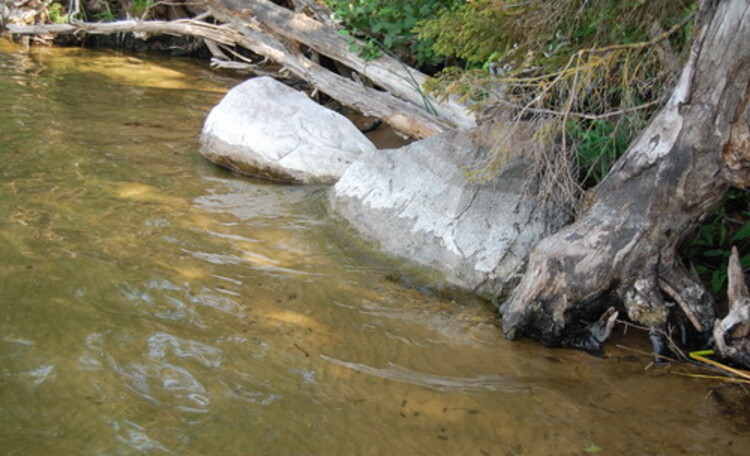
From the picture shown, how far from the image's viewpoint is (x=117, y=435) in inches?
138

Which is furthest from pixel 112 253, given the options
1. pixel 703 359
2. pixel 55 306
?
pixel 703 359

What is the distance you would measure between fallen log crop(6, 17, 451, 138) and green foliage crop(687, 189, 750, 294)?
2.95 metres

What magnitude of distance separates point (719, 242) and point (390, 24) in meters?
4.47

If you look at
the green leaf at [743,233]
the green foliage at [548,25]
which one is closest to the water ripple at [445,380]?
the green leaf at [743,233]

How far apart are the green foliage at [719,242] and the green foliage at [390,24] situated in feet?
12.1

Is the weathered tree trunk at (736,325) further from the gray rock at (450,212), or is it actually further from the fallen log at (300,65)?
the fallen log at (300,65)

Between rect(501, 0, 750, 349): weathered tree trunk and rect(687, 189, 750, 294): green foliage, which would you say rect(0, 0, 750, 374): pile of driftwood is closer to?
rect(501, 0, 750, 349): weathered tree trunk

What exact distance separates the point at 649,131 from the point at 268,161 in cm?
386

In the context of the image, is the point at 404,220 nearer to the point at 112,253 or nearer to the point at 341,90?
the point at 112,253

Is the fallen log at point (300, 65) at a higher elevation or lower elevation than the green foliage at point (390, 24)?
lower

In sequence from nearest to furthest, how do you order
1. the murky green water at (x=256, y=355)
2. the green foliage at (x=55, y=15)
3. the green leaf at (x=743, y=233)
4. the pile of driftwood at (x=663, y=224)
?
the murky green water at (x=256, y=355), the pile of driftwood at (x=663, y=224), the green leaf at (x=743, y=233), the green foliage at (x=55, y=15)

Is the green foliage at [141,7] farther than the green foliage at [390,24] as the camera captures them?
Yes

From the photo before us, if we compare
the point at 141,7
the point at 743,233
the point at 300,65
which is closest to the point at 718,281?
the point at 743,233

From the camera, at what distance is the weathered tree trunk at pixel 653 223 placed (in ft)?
14.5
